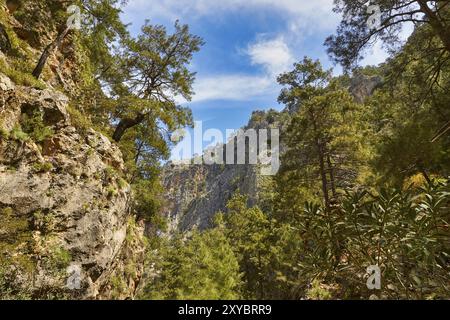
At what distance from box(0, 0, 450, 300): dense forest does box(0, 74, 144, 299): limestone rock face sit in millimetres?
174

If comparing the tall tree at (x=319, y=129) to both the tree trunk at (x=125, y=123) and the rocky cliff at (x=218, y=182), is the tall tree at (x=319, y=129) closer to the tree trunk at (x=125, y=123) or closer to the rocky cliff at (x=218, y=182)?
the rocky cliff at (x=218, y=182)

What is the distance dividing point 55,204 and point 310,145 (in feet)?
44.0

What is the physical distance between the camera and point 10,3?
39.2 feet

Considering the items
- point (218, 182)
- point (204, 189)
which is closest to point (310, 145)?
point (218, 182)

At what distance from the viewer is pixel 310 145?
17125mm

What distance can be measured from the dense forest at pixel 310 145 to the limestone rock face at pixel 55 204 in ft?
0.57

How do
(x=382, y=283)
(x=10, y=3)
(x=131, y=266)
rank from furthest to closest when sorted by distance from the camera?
(x=131, y=266), (x=10, y=3), (x=382, y=283)

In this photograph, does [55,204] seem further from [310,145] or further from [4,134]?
[310,145]

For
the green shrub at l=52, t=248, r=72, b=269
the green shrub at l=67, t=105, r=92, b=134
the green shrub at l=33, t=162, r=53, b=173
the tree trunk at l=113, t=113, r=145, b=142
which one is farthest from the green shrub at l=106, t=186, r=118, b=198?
the tree trunk at l=113, t=113, r=145, b=142

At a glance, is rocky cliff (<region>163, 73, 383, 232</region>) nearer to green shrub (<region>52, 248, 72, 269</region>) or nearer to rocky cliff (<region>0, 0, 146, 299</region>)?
rocky cliff (<region>0, 0, 146, 299</region>)

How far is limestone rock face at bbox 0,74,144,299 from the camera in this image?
24.6ft
